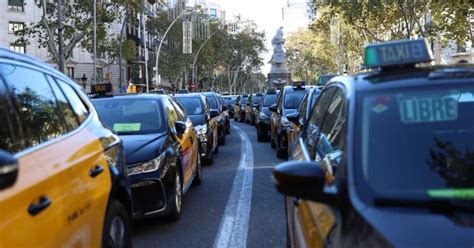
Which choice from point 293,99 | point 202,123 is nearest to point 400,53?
point 202,123

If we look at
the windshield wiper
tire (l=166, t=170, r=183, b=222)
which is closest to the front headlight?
tire (l=166, t=170, r=183, b=222)

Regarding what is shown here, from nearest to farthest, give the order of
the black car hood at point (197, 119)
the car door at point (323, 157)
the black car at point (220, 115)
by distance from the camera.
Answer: the car door at point (323, 157), the black car hood at point (197, 119), the black car at point (220, 115)

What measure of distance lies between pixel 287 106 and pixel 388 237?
12.2 metres

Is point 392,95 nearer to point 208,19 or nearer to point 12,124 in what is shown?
point 12,124

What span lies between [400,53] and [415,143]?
2.47ft

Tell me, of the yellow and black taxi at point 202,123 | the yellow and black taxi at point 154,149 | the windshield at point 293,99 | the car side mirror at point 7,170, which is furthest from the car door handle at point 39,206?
the windshield at point 293,99

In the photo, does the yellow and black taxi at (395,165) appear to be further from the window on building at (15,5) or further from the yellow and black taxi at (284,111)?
the window on building at (15,5)

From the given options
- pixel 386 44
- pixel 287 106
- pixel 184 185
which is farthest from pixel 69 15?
pixel 386 44

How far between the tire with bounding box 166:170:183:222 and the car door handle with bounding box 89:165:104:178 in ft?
9.34

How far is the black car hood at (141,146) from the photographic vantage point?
664 centimetres

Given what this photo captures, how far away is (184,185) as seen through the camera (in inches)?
313

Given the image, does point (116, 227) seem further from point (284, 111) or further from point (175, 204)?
point (284, 111)

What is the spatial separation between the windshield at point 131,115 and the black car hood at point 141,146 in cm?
28

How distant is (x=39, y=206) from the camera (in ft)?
9.45
